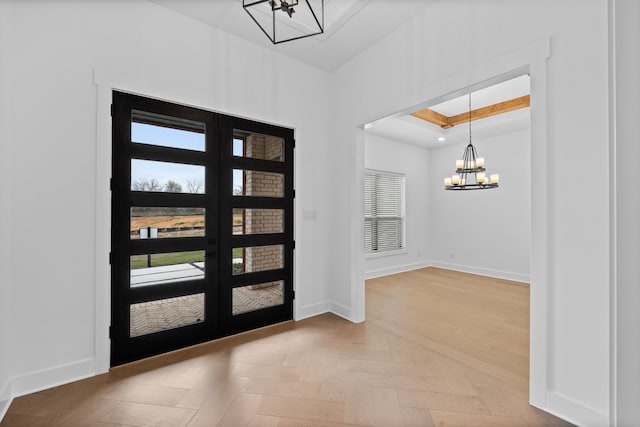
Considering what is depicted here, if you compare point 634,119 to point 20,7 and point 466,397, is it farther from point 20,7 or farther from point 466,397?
point 20,7

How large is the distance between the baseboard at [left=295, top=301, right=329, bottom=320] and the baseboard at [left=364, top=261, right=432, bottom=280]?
213 centimetres

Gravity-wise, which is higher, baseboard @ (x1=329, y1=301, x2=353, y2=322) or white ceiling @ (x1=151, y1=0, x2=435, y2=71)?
white ceiling @ (x1=151, y1=0, x2=435, y2=71)

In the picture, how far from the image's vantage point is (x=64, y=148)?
228cm

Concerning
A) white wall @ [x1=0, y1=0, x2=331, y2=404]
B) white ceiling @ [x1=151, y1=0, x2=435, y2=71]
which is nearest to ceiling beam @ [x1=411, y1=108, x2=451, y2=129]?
white ceiling @ [x1=151, y1=0, x2=435, y2=71]

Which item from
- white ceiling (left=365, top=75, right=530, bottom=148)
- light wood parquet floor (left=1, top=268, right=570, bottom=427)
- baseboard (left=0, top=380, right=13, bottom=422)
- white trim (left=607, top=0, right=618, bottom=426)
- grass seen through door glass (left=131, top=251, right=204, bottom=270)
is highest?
white ceiling (left=365, top=75, right=530, bottom=148)

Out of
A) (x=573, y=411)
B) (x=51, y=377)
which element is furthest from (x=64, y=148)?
(x=573, y=411)

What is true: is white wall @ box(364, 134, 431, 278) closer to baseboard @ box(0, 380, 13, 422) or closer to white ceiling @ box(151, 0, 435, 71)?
white ceiling @ box(151, 0, 435, 71)

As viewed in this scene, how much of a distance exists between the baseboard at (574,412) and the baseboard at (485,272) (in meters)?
4.03

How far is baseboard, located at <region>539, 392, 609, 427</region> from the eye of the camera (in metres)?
1.74

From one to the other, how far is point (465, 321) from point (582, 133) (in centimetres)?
250

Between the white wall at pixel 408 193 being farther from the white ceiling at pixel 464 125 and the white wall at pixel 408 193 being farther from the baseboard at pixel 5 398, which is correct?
the baseboard at pixel 5 398

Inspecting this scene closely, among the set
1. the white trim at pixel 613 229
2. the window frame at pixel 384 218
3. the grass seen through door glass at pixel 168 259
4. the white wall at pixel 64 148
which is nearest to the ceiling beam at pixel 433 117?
the window frame at pixel 384 218

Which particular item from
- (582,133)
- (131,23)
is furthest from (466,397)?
(131,23)

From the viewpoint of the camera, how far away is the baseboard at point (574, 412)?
1736 mm
